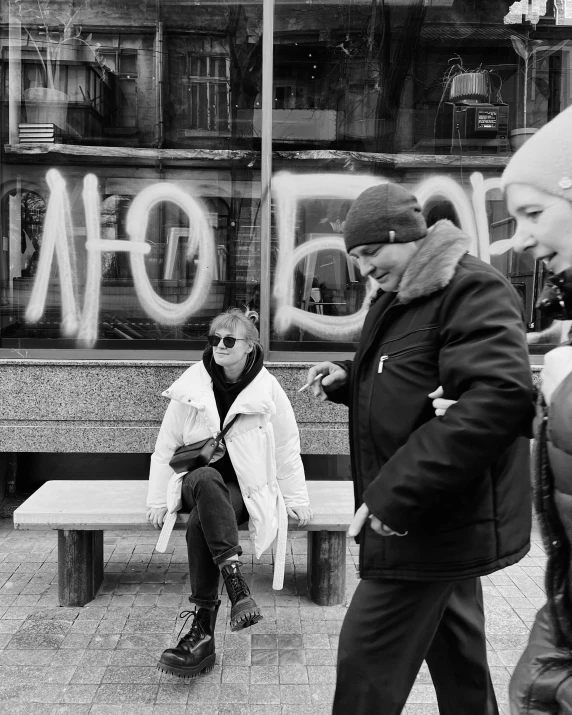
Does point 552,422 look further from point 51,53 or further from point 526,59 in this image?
point 51,53

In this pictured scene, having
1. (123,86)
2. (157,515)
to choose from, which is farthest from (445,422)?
(123,86)

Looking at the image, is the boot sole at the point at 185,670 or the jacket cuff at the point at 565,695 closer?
the jacket cuff at the point at 565,695

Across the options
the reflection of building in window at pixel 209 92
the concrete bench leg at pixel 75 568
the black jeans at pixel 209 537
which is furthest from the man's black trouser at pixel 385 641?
the reflection of building in window at pixel 209 92

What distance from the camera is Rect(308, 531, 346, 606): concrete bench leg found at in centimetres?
396

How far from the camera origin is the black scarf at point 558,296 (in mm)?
1563

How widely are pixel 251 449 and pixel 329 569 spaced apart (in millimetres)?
823

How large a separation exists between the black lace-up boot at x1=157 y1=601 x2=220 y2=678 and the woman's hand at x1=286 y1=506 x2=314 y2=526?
672 mm

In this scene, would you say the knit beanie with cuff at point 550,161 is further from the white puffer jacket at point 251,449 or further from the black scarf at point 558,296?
the white puffer jacket at point 251,449

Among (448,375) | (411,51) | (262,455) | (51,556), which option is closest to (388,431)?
(448,375)

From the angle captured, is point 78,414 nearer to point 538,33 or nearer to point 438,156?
point 438,156

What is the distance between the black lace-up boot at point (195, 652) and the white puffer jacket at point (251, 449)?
1.36 feet

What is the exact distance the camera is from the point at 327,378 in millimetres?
2557

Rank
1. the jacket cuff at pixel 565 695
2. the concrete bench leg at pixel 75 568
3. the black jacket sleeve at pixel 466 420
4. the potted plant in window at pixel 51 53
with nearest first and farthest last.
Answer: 1. the jacket cuff at pixel 565 695
2. the black jacket sleeve at pixel 466 420
3. the concrete bench leg at pixel 75 568
4. the potted plant in window at pixel 51 53

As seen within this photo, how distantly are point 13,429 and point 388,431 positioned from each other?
3.71 m
